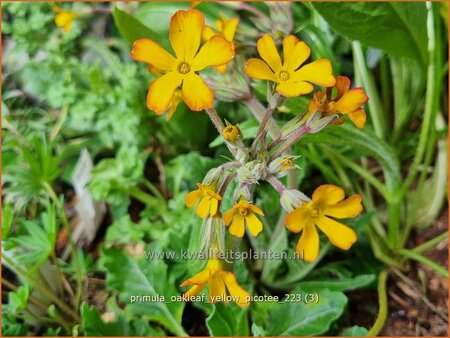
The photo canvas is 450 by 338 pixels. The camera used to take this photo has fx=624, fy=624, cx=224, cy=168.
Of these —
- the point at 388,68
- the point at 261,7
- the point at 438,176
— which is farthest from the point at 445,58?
the point at 261,7

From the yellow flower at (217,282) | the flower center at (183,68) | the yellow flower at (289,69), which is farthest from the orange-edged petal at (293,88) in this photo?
the yellow flower at (217,282)

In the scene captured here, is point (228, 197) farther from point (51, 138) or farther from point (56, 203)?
point (51, 138)

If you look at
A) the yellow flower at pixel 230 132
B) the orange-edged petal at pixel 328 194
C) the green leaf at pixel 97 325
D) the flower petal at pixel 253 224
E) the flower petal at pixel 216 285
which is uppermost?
the yellow flower at pixel 230 132

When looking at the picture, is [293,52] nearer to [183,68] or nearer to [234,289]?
[183,68]

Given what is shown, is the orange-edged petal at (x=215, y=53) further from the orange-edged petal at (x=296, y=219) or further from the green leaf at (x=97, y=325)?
the green leaf at (x=97, y=325)

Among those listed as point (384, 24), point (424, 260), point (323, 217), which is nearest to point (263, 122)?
point (323, 217)

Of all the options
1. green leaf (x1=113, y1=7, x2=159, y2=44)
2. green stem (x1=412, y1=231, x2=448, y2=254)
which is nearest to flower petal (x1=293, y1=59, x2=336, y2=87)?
green leaf (x1=113, y1=7, x2=159, y2=44)

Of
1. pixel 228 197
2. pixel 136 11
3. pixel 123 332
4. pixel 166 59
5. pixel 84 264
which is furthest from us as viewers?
pixel 136 11
